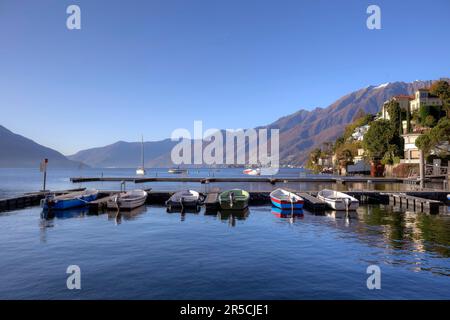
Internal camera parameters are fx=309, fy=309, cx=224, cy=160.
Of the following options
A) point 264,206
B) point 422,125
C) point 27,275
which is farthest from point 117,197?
point 422,125

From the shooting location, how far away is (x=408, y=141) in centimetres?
10262

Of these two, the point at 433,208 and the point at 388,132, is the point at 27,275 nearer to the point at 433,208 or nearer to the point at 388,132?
the point at 433,208

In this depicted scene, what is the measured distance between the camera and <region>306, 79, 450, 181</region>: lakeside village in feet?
287

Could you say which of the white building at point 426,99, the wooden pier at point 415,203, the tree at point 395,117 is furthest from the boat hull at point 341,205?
the white building at point 426,99

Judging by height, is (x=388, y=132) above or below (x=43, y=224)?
above

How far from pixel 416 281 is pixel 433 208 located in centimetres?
3022

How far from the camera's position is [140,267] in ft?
63.1

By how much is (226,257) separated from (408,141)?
102240 mm

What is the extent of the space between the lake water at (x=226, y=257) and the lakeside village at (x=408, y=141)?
6165 cm

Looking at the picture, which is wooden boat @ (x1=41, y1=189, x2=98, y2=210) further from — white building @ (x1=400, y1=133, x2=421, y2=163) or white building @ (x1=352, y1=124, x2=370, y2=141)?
white building @ (x1=352, y1=124, x2=370, y2=141)

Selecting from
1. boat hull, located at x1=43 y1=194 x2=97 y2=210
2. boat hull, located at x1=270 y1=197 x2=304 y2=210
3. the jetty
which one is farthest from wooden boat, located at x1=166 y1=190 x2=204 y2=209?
boat hull, located at x1=43 y1=194 x2=97 y2=210

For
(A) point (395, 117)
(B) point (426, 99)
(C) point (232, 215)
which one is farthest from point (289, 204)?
(B) point (426, 99)
